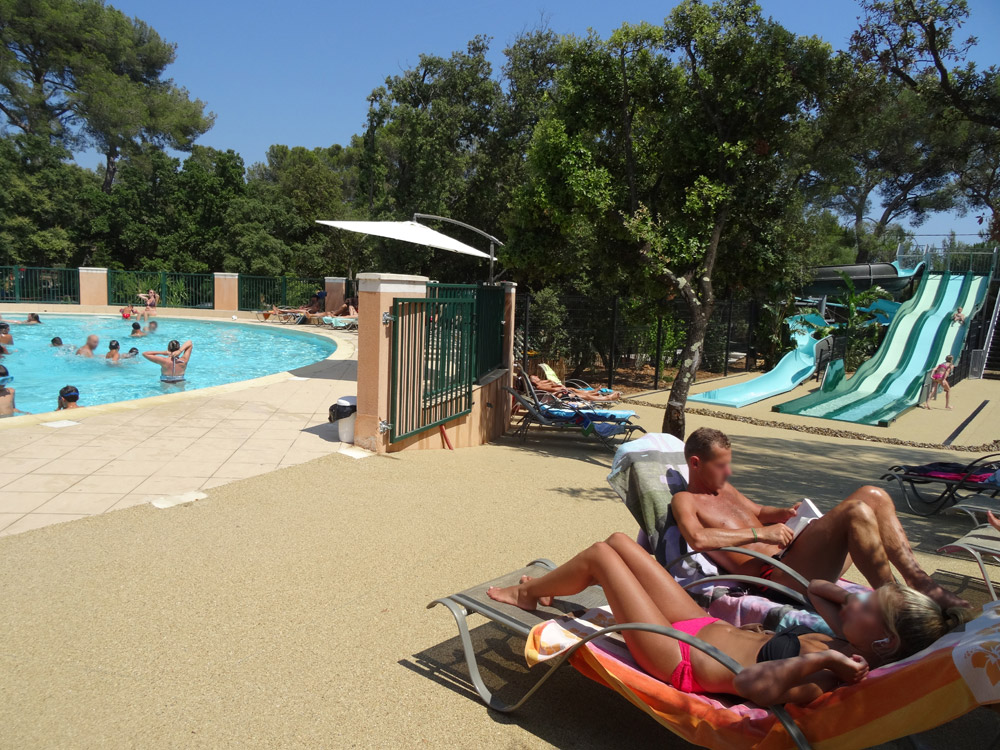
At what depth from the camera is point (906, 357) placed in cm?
1717

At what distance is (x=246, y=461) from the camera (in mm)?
6531

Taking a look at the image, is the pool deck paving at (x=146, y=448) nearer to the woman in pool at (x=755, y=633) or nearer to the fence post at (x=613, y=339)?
the woman in pool at (x=755, y=633)

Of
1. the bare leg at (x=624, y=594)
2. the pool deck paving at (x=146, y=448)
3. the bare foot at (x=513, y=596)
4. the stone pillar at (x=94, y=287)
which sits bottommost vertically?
the pool deck paving at (x=146, y=448)

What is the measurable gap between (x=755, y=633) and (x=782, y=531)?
0.96 m

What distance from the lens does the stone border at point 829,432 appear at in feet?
32.9

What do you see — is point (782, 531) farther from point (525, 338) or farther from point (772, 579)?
point (525, 338)

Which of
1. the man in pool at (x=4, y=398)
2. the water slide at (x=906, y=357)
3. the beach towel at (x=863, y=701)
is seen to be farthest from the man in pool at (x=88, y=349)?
the beach towel at (x=863, y=701)

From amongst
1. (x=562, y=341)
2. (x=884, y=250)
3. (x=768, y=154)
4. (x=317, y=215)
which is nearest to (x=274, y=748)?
(x=768, y=154)

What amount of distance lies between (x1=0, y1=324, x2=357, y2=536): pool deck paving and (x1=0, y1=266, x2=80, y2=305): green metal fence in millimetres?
21291

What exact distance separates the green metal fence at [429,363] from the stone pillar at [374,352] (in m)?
0.09

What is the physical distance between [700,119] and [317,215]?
30841mm

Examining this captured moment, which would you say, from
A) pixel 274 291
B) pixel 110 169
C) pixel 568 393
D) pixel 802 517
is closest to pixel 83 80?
pixel 110 169

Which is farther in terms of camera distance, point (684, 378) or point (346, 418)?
point (684, 378)

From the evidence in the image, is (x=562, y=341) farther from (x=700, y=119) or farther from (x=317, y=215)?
(x=317, y=215)
